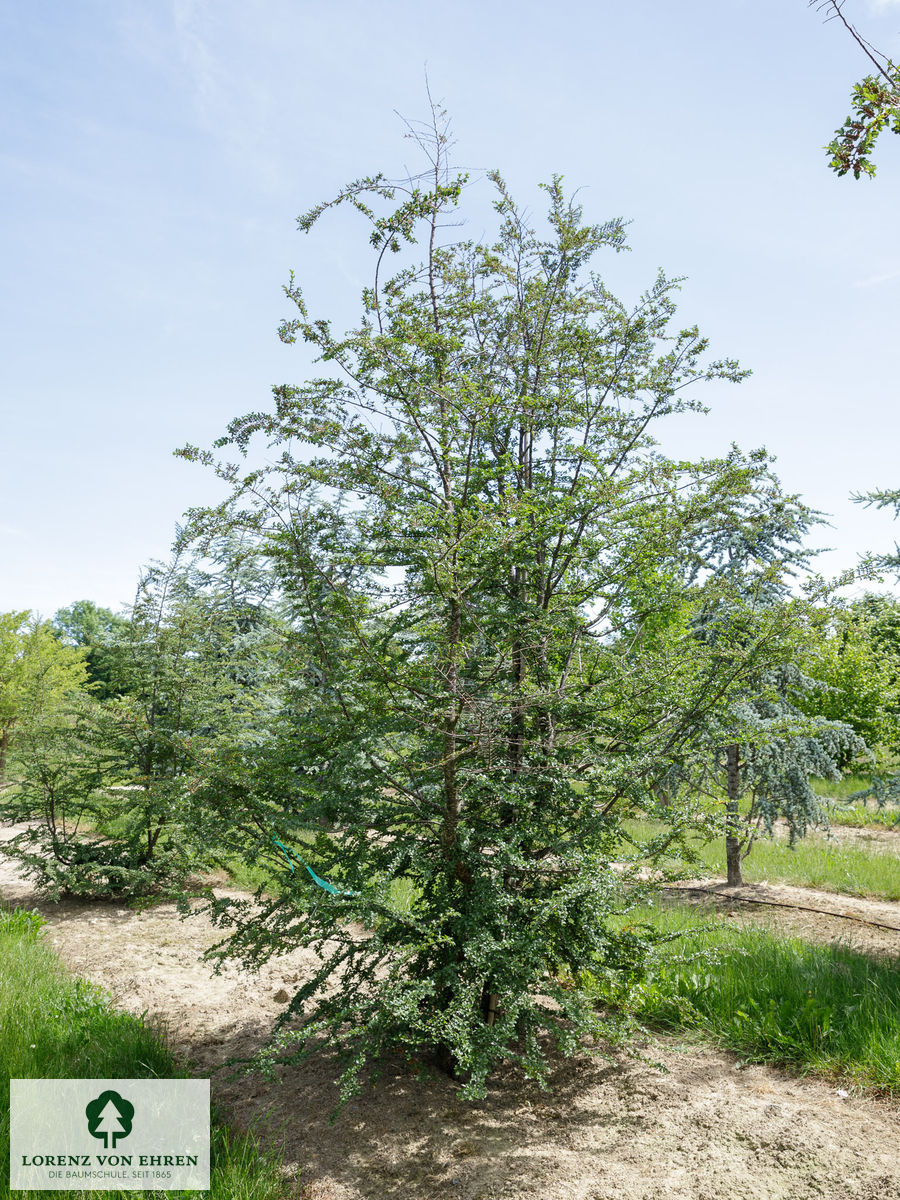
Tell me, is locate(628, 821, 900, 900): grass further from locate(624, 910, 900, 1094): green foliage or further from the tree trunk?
locate(624, 910, 900, 1094): green foliage

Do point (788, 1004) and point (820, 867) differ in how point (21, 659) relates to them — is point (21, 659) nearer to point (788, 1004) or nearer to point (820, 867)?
point (820, 867)

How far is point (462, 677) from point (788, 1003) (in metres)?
2.79

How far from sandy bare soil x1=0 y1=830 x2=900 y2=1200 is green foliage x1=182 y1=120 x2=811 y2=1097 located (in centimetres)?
30

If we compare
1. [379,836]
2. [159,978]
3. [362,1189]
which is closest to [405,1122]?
[362,1189]

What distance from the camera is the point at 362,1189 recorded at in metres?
3.19

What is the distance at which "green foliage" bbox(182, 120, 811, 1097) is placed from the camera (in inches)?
137

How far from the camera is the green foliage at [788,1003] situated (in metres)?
3.87

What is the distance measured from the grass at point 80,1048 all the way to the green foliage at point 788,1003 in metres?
2.11

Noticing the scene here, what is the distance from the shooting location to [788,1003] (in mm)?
4371

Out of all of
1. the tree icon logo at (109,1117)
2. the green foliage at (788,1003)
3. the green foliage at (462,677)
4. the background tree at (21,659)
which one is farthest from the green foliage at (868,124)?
the background tree at (21,659)

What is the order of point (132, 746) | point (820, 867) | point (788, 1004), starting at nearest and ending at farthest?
point (788, 1004), point (132, 746), point (820, 867)

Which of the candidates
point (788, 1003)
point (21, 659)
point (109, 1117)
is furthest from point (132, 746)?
point (21, 659)

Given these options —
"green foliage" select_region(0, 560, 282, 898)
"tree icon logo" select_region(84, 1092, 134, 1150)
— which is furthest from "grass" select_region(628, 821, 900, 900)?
"tree icon logo" select_region(84, 1092, 134, 1150)

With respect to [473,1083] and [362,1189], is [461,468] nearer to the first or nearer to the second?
[473,1083]
